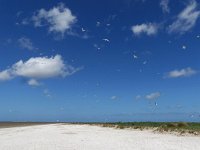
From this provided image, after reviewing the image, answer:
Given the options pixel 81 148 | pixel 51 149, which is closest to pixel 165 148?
pixel 81 148

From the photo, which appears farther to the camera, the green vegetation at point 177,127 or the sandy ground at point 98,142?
the green vegetation at point 177,127

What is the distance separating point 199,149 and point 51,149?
10.1 metres

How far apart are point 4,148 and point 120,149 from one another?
824 cm

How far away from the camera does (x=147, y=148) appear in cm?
2620

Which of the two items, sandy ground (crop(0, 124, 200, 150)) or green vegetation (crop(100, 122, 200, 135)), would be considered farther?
green vegetation (crop(100, 122, 200, 135))

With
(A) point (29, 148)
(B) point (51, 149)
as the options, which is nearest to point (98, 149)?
(B) point (51, 149)

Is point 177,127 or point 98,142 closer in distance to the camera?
point 98,142

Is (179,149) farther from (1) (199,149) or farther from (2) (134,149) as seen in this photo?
(2) (134,149)

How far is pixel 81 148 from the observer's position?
26.1 meters

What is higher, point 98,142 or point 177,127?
point 177,127

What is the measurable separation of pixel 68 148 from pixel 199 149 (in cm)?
901

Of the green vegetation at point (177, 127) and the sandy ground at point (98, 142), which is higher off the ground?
the green vegetation at point (177, 127)

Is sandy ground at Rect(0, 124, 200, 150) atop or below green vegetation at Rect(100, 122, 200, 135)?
below

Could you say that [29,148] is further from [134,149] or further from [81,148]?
[134,149]
